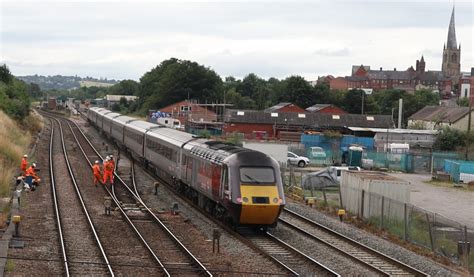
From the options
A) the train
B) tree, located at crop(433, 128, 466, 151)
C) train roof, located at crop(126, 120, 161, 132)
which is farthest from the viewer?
tree, located at crop(433, 128, 466, 151)

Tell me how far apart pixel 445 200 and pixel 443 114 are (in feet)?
201

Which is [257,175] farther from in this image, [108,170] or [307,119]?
[307,119]

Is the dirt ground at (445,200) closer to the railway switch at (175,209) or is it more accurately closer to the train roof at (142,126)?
the railway switch at (175,209)

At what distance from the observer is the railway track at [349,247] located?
691 inches

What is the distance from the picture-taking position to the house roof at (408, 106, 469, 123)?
89.1 metres

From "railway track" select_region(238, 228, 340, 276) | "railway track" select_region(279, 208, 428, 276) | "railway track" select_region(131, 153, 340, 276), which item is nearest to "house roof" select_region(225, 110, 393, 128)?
"railway track" select_region(279, 208, 428, 276)

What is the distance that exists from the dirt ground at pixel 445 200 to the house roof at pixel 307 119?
36.6m

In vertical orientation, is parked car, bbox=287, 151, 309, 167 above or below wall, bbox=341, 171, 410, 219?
below

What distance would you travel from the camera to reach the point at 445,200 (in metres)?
38.2

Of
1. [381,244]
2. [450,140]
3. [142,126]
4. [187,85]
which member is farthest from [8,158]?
[187,85]

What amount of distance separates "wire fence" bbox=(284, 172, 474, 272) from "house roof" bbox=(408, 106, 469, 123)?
62814 millimetres

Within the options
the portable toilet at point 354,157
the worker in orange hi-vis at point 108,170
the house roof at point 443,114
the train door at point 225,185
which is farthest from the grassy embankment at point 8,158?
the house roof at point 443,114

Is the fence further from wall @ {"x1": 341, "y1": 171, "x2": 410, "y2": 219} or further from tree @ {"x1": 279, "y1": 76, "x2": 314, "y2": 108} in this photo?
tree @ {"x1": 279, "y1": 76, "x2": 314, "y2": 108}

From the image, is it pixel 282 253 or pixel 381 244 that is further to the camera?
pixel 381 244
